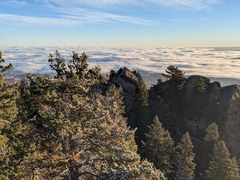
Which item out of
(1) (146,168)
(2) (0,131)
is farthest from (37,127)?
(1) (146,168)

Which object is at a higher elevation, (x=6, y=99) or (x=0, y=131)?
(x=6, y=99)

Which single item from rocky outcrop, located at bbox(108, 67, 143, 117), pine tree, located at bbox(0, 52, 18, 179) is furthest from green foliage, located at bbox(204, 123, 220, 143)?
pine tree, located at bbox(0, 52, 18, 179)

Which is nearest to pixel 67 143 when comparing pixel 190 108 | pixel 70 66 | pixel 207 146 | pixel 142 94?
pixel 70 66

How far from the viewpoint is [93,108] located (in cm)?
2308

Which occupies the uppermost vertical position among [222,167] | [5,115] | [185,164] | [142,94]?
[5,115]

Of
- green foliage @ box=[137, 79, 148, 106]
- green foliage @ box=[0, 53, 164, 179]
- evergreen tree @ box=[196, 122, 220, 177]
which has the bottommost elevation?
evergreen tree @ box=[196, 122, 220, 177]

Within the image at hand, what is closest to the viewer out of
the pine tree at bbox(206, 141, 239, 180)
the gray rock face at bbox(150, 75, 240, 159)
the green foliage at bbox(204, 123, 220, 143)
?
the pine tree at bbox(206, 141, 239, 180)

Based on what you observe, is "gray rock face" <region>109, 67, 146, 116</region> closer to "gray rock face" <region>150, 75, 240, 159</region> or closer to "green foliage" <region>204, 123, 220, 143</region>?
"gray rock face" <region>150, 75, 240, 159</region>

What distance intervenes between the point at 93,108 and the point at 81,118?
45.1 inches

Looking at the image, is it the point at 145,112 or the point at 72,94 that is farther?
the point at 145,112

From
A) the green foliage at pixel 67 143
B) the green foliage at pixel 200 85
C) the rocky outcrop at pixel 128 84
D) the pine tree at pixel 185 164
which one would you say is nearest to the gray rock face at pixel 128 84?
the rocky outcrop at pixel 128 84

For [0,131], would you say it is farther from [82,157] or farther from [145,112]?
[145,112]

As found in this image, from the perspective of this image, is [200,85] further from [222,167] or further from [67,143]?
[67,143]

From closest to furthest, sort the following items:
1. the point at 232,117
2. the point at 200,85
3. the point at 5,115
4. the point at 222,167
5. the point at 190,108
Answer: the point at 5,115, the point at 222,167, the point at 232,117, the point at 200,85, the point at 190,108
